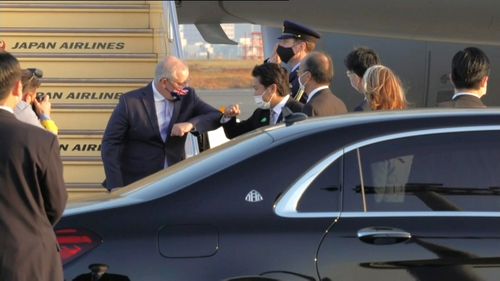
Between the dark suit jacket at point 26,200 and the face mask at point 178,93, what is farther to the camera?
the face mask at point 178,93

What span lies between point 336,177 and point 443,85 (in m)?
7.66

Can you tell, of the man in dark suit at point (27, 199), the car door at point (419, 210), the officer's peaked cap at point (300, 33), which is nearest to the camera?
the man in dark suit at point (27, 199)

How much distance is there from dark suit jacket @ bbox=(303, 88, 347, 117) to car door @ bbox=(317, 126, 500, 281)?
1967 mm

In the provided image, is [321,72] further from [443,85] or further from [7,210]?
[443,85]

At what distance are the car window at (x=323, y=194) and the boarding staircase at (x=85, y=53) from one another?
4382mm

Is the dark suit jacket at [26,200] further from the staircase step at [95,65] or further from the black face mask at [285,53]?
the staircase step at [95,65]

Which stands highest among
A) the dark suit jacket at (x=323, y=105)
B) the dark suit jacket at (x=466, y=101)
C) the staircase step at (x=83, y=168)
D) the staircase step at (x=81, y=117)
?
the dark suit jacket at (x=466, y=101)

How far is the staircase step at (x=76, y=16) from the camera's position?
795 cm

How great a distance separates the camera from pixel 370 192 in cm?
344

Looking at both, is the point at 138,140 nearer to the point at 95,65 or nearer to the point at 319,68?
the point at 319,68

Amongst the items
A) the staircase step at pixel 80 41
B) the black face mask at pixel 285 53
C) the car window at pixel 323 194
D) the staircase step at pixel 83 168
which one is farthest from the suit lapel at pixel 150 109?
the car window at pixel 323 194

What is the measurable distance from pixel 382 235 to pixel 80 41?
17.2 ft

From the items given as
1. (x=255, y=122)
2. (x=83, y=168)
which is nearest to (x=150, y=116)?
(x=255, y=122)

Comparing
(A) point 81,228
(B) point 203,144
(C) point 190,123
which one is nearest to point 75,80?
(B) point 203,144
